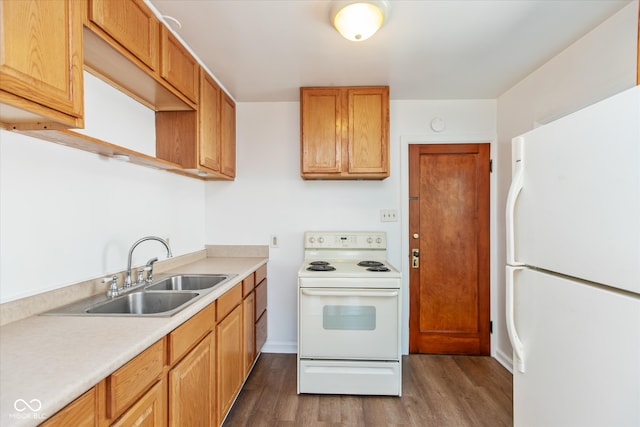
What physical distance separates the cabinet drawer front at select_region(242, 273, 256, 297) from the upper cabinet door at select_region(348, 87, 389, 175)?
1.16 m

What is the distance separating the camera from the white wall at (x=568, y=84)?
1.49m

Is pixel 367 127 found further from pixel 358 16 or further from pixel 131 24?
pixel 131 24

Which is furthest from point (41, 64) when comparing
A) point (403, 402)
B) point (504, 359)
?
point (504, 359)

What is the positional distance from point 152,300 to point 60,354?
29.2 inches

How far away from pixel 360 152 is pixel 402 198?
0.64 m

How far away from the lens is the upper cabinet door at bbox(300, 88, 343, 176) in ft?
7.76

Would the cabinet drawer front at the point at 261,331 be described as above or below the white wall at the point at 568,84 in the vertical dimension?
below

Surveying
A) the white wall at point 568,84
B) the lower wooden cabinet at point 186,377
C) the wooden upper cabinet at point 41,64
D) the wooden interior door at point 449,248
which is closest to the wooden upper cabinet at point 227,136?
the lower wooden cabinet at point 186,377

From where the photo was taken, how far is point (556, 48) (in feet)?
6.01

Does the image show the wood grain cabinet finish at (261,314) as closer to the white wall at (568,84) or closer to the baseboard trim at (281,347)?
the baseboard trim at (281,347)

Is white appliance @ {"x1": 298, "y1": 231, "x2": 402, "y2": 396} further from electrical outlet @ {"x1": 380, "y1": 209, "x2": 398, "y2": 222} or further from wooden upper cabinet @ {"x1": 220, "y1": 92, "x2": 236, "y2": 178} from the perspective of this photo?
wooden upper cabinet @ {"x1": 220, "y1": 92, "x2": 236, "y2": 178}

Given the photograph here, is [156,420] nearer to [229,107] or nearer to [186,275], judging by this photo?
[186,275]

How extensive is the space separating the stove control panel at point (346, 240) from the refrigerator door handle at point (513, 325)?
1332 millimetres

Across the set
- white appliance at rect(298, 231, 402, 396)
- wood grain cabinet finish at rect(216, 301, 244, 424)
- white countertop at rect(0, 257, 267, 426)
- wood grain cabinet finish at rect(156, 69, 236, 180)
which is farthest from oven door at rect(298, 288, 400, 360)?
wood grain cabinet finish at rect(156, 69, 236, 180)
